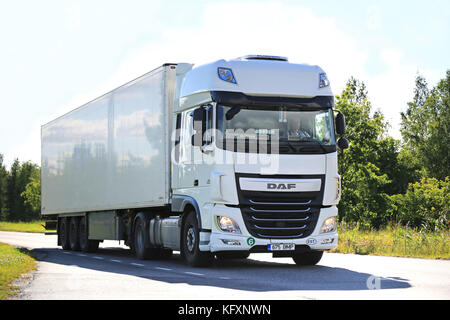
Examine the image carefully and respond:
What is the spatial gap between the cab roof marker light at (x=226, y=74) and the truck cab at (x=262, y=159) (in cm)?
2

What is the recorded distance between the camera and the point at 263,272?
45.3ft

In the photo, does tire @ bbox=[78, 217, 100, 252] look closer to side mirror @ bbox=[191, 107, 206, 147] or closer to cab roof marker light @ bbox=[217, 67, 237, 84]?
side mirror @ bbox=[191, 107, 206, 147]

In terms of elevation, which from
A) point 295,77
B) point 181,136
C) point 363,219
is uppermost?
point 295,77

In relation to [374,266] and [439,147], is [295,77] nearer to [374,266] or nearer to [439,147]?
[374,266]

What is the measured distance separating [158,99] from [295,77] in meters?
3.85

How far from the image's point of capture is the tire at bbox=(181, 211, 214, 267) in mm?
14625

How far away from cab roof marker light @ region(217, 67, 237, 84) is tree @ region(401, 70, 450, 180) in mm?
57642

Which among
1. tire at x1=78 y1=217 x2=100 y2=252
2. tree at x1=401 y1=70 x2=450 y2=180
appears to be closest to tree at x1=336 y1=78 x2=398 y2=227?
tree at x1=401 y1=70 x2=450 y2=180

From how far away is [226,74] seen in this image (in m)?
14.3

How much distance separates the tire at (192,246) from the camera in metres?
14.6

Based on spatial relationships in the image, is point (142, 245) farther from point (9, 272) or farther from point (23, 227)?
point (23, 227)

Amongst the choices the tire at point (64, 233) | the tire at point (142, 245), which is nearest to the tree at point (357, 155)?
the tire at point (64, 233)

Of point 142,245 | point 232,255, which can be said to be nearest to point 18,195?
point 142,245
